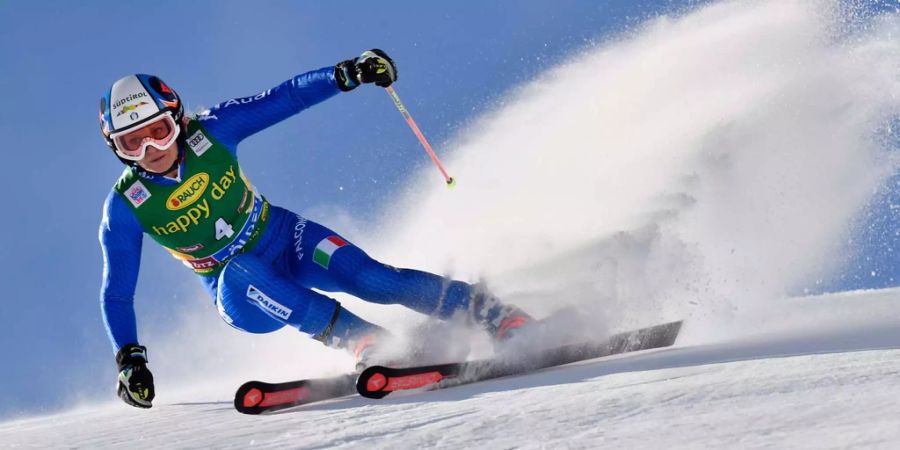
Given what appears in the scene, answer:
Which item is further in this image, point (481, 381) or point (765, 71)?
point (765, 71)

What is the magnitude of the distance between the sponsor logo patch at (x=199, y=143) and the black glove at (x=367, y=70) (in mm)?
765

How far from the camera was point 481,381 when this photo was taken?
3.82 m

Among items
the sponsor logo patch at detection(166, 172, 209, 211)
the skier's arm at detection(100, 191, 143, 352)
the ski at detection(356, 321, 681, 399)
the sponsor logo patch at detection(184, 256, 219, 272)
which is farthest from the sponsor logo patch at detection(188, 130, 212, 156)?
the ski at detection(356, 321, 681, 399)

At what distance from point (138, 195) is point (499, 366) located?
6.65ft

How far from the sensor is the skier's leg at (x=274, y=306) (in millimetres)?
3990

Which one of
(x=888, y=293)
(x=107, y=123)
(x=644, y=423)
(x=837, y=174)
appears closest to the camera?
(x=644, y=423)

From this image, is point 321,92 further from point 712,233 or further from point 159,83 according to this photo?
point 712,233

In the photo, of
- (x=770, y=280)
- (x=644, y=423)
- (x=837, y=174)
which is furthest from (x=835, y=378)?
(x=837, y=174)

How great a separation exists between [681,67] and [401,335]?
494 centimetres

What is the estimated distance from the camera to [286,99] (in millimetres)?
4500

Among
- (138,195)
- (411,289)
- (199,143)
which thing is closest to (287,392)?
(411,289)

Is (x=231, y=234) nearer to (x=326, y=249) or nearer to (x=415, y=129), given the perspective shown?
(x=326, y=249)

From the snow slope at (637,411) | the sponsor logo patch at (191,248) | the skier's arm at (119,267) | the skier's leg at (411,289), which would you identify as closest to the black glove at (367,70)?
the skier's leg at (411,289)

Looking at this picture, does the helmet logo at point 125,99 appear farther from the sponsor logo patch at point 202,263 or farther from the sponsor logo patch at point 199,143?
the sponsor logo patch at point 202,263
